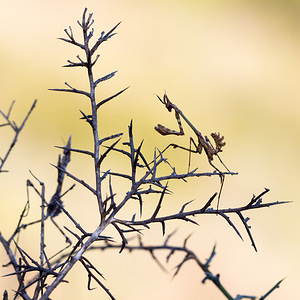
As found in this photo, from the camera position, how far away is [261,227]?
98cm

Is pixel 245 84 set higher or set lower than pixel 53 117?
higher

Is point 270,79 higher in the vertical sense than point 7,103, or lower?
higher

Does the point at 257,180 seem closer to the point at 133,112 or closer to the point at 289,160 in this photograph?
the point at 289,160

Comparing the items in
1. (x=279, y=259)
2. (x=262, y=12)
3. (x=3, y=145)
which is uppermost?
(x=262, y=12)

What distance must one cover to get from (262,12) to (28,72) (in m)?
0.58

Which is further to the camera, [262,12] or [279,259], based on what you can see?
[262,12]

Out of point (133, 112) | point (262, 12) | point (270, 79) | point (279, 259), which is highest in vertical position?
point (262, 12)

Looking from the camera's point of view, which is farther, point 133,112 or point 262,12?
point 262,12

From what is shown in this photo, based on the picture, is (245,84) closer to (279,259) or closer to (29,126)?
(279,259)

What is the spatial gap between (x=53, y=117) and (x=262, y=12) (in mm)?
571

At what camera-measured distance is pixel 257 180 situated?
38.5 inches

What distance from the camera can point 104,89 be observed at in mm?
978

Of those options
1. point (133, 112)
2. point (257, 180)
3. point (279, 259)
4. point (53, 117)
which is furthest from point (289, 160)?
point (53, 117)

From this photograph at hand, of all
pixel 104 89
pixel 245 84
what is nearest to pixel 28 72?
pixel 104 89
